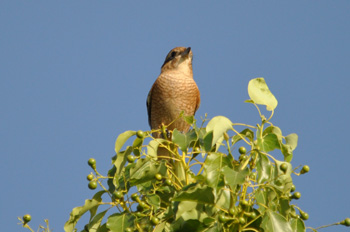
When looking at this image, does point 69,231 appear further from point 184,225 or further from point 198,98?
point 198,98

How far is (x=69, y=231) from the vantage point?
3.21m

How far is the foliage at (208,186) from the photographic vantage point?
9.04 ft

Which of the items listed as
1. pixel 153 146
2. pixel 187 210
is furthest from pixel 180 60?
pixel 187 210

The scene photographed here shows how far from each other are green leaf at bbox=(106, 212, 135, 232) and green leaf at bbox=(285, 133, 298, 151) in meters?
1.01

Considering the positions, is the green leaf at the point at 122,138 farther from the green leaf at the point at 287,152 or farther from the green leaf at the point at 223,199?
the green leaf at the point at 287,152

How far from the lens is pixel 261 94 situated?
3.23 m

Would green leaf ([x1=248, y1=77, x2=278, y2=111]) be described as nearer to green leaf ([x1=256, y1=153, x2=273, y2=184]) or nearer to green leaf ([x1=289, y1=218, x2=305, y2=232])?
green leaf ([x1=256, y1=153, x2=273, y2=184])

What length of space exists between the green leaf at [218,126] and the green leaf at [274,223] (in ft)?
1.49

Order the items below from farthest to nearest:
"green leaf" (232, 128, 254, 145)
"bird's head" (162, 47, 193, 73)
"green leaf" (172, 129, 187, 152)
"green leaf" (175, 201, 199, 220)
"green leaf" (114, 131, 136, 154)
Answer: "bird's head" (162, 47, 193, 73)
"green leaf" (114, 131, 136, 154)
"green leaf" (232, 128, 254, 145)
"green leaf" (172, 129, 187, 152)
"green leaf" (175, 201, 199, 220)

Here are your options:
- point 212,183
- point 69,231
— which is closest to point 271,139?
point 212,183

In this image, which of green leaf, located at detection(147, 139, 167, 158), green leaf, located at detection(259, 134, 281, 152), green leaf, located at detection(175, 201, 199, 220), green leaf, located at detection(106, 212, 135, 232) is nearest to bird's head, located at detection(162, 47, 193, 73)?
green leaf, located at detection(147, 139, 167, 158)

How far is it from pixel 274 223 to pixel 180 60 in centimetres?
499

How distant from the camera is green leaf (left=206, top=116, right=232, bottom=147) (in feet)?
9.37

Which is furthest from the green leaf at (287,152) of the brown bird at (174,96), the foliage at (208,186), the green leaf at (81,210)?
the brown bird at (174,96)
